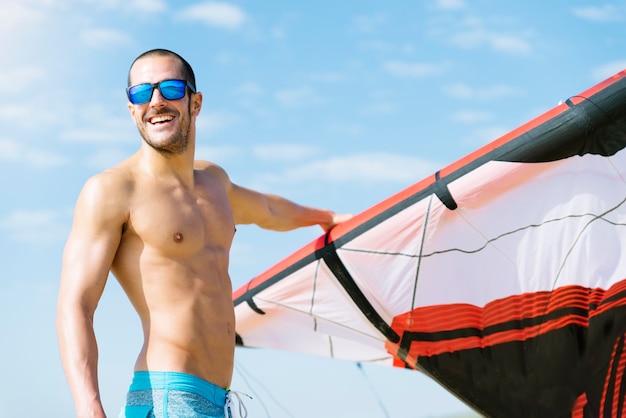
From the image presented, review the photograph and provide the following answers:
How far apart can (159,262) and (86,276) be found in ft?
1.05

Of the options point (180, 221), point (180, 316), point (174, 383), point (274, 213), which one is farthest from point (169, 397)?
point (274, 213)

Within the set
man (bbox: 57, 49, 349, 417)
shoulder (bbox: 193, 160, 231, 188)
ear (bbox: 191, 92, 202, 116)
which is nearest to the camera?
man (bbox: 57, 49, 349, 417)

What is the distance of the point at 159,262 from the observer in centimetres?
375

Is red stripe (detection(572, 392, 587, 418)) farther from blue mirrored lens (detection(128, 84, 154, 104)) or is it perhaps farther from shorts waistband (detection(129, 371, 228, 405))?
blue mirrored lens (detection(128, 84, 154, 104))

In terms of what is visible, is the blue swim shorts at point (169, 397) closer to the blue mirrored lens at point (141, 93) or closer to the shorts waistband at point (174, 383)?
the shorts waistband at point (174, 383)

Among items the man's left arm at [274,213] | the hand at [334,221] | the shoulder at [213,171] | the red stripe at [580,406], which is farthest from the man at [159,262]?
the red stripe at [580,406]

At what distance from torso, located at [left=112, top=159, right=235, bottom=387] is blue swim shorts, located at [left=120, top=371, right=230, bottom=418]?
4 centimetres

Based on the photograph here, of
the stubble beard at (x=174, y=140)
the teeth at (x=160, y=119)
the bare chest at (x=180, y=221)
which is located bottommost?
the bare chest at (x=180, y=221)

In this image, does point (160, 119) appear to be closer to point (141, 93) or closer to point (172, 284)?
point (141, 93)

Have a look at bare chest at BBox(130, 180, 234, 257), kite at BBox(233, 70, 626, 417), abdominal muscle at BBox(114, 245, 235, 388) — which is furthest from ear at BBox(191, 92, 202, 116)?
kite at BBox(233, 70, 626, 417)

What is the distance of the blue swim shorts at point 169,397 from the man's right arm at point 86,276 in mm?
274

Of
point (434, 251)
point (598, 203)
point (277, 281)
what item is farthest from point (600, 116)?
point (277, 281)

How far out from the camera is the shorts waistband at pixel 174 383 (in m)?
3.63

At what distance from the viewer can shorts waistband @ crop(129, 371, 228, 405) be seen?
3631 millimetres
